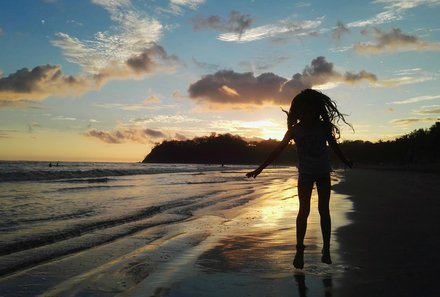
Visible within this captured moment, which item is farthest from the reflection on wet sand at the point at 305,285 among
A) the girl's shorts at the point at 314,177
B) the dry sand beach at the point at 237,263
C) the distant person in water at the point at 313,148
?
the girl's shorts at the point at 314,177

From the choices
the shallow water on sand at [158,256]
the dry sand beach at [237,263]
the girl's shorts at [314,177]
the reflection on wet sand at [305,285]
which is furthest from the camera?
the girl's shorts at [314,177]

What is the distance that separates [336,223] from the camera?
368 inches

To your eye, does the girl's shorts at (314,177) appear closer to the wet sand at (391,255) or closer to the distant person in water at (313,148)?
the distant person in water at (313,148)

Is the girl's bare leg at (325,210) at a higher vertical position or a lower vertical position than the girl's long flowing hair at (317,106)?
lower

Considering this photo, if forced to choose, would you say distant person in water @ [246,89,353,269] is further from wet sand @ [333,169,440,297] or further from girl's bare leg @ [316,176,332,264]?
wet sand @ [333,169,440,297]

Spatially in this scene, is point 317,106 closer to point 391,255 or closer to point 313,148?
point 313,148

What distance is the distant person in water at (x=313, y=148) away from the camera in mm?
5027

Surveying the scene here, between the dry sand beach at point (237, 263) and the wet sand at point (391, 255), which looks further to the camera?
the dry sand beach at point (237, 263)

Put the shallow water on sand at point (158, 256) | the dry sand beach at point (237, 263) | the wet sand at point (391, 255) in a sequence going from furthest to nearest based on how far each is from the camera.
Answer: the shallow water on sand at point (158, 256), the dry sand beach at point (237, 263), the wet sand at point (391, 255)

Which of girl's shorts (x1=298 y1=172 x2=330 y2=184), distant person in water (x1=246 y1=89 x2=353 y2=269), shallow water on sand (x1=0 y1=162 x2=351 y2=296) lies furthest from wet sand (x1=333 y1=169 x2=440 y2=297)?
girl's shorts (x1=298 y1=172 x2=330 y2=184)

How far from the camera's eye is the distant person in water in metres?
5.03

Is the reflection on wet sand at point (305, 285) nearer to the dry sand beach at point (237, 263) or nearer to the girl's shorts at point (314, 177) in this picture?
the dry sand beach at point (237, 263)

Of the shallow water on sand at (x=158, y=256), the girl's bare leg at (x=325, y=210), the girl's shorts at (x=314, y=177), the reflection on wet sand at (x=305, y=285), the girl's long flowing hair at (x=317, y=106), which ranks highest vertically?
the girl's long flowing hair at (x=317, y=106)

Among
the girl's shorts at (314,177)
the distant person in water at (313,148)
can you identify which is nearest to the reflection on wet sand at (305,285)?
the distant person in water at (313,148)
